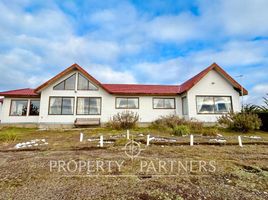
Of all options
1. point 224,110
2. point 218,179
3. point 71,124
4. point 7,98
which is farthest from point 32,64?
point 218,179

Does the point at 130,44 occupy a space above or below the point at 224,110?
above

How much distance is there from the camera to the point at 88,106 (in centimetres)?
1459

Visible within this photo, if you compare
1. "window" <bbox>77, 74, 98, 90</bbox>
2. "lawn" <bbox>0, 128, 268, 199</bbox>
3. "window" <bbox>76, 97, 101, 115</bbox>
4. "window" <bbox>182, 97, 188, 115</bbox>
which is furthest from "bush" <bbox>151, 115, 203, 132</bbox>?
"lawn" <bbox>0, 128, 268, 199</bbox>

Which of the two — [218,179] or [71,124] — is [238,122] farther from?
[71,124]

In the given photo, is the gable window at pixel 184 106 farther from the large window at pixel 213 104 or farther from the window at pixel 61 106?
the window at pixel 61 106

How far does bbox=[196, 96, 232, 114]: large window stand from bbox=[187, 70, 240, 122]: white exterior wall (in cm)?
32

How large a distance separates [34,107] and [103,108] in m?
6.29

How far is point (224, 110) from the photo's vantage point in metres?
14.5

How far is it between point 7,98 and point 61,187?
15140 millimetres

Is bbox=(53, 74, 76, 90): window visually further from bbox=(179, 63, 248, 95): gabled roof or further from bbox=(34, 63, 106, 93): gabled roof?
bbox=(179, 63, 248, 95): gabled roof

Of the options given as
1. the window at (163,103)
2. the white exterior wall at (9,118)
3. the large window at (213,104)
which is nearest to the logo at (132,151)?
the window at (163,103)

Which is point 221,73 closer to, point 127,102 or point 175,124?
point 175,124

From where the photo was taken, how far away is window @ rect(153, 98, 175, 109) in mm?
15438

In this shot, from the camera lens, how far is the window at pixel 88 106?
47.5 ft
